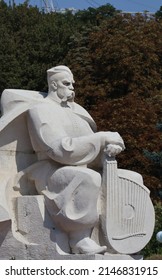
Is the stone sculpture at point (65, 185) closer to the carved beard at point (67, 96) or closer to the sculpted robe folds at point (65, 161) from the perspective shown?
the sculpted robe folds at point (65, 161)

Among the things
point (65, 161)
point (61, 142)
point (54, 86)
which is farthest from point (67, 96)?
point (65, 161)

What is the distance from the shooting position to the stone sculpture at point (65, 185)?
10.6 m

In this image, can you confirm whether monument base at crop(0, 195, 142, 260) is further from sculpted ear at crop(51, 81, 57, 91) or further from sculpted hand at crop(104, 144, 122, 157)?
sculpted ear at crop(51, 81, 57, 91)

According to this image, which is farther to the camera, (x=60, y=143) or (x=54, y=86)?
(x=54, y=86)

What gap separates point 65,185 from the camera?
420 inches

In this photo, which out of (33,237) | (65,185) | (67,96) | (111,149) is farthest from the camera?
(67,96)

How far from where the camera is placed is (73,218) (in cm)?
1059

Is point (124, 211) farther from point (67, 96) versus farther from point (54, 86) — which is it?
point (54, 86)

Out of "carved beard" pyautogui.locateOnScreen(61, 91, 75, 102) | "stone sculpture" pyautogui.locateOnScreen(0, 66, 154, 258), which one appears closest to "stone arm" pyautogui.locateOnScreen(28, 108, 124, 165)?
"stone sculpture" pyautogui.locateOnScreen(0, 66, 154, 258)

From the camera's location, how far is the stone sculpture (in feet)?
34.9

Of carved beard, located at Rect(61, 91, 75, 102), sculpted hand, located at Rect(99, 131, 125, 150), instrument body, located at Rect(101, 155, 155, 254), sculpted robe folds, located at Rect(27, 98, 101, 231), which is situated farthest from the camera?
carved beard, located at Rect(61, 91, 75, 102)

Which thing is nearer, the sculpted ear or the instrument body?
the instrument body

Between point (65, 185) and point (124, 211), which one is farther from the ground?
point (65, 185)

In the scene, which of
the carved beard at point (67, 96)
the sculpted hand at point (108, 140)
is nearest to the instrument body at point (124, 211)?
the sculpted hand at point (108, 140)
